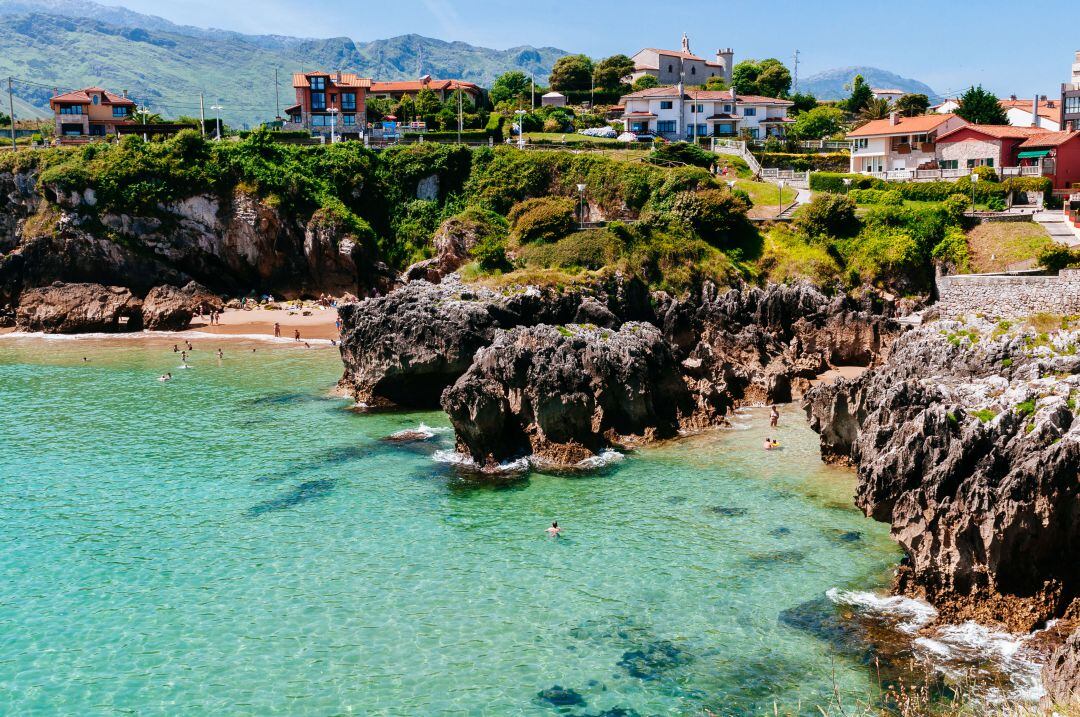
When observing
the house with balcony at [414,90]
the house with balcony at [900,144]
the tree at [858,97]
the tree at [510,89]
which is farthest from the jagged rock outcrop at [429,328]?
the tree at [858,97]

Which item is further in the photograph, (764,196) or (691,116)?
(691,116)

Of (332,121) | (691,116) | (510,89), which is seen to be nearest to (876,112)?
(691,116)

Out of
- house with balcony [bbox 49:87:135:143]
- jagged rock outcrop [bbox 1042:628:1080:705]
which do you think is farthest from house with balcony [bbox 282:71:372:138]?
jagged rock outcrop [bbox 1042:628:1080:705]

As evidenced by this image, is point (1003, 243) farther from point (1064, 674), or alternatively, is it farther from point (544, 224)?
point (1064, 674)

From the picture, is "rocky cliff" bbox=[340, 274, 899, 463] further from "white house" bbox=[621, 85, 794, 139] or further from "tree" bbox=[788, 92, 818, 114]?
"tree" bbox=[788, 92, 818, 114]

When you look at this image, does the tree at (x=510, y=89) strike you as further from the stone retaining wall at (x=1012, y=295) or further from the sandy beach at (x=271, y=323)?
the stone retaining wall at (x=1012, y=295)
